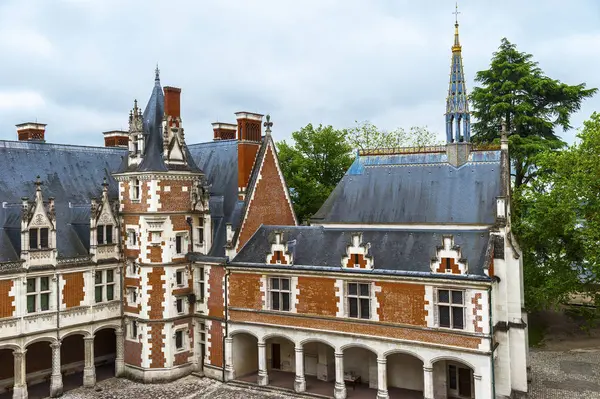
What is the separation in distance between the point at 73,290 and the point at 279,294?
1030 centimetres

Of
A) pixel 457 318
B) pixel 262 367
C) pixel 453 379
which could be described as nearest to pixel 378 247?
pixel 457 318

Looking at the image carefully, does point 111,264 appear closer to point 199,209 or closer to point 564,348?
point 199,209

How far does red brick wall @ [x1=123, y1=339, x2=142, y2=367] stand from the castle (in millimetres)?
98

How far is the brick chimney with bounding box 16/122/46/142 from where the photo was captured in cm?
3253

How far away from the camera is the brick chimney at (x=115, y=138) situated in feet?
118

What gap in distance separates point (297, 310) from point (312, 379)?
4262 mm

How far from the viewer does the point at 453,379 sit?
23766 mm

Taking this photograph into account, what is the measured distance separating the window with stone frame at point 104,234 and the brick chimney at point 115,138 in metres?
9.55

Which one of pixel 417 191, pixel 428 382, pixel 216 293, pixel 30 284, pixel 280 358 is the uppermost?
pixel 417 191

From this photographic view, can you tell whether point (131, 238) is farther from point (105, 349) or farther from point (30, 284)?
point (105, 349)

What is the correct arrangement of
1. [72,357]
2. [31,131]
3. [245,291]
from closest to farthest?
[245,291]
[72,357]
[31,131]

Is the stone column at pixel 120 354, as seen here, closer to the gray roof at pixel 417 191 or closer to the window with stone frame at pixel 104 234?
the window with stone frame at pixel 104 234

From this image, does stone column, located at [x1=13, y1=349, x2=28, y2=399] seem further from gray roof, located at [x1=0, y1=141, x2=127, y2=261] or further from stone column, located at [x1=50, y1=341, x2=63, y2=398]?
gray roof, located at [x1=0, y1=141, x2=127, y2=261]

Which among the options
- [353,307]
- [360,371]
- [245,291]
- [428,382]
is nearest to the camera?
[428,382]
